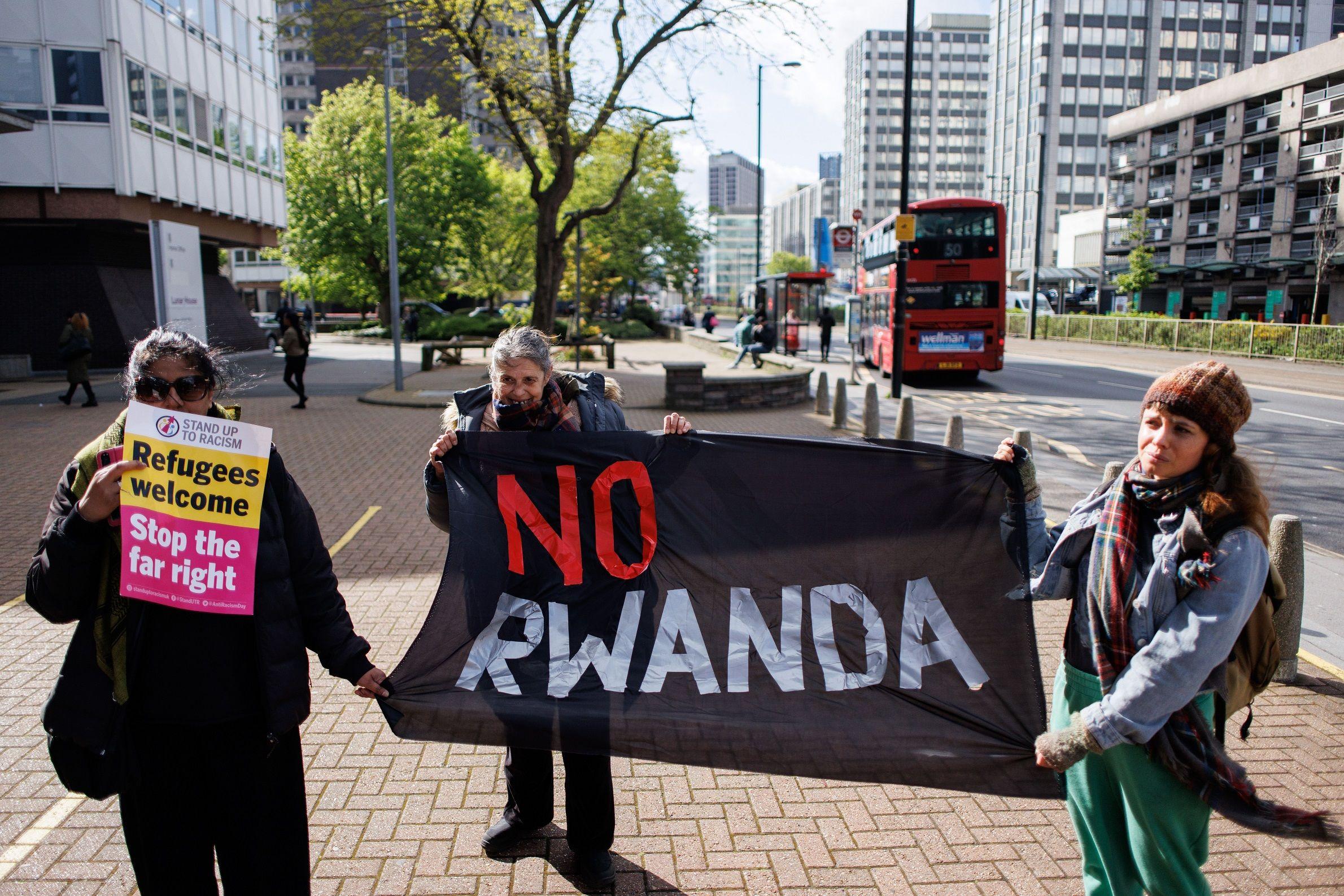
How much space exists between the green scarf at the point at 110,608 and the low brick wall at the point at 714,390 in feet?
48.1

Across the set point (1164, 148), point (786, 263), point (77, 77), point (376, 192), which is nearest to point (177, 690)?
point (77, 77)

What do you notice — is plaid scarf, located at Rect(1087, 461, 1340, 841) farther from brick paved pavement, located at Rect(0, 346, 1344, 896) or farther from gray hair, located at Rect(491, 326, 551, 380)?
gray hair, located at Rect(491, 326, 551, 380)

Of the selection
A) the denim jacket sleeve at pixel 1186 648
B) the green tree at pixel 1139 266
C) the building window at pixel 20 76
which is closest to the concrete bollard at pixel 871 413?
the denim jacket sleeve at pixel 1186 648

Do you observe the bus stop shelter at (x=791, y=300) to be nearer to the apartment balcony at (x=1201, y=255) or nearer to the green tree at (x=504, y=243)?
the green tree at (x=504, y=243)

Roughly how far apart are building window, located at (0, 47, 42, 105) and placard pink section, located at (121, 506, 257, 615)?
27.9 m

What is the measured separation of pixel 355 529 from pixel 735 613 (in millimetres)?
6165

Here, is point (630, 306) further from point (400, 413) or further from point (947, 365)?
point (400, 413)

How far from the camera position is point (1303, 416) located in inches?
654

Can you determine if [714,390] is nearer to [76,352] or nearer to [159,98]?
[76,352]

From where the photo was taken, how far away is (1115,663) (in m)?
2.49

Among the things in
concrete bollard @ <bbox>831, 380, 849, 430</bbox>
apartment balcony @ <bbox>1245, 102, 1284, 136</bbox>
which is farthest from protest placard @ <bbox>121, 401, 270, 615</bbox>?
apartment balcony @ <bbox>1245, 102, 1284, 136</bbox>

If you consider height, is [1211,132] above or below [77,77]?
above

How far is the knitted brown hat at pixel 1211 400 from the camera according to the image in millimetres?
2371

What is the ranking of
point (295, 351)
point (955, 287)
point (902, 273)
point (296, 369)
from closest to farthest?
1. point (295, 351)
2. point (296, 369)
3. point (902, 273)
4. point (955, 287)
